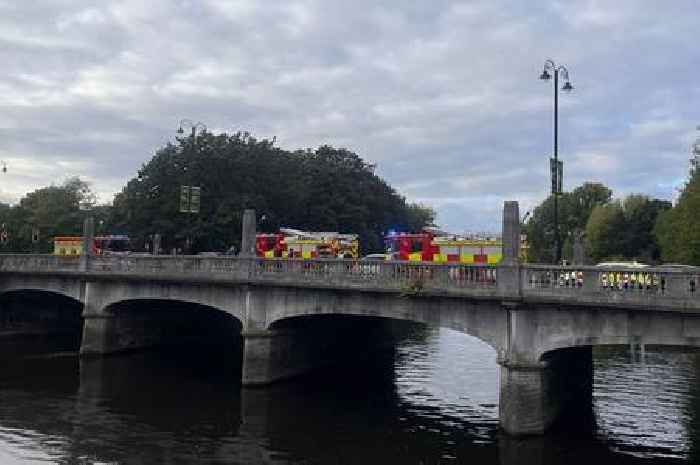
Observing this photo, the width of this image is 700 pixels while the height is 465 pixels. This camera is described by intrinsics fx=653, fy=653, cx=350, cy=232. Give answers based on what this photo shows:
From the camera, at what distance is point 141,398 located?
31.1m

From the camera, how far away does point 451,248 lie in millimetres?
36656

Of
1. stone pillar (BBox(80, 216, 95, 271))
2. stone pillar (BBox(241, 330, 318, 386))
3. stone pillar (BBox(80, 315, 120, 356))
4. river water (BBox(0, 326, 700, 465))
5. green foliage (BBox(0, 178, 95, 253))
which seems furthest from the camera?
green foliage (BBox(0, 178, 95, 253))

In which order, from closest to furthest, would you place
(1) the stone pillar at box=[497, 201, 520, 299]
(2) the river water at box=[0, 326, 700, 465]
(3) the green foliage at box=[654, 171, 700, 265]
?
1. (2) the river water at box=[0, 326, 700, 465]
2. (1) the stone pillar at box=[497, 201, 520, 299]
3. (3) the green foliage at box=[654, 171, 700, 265]

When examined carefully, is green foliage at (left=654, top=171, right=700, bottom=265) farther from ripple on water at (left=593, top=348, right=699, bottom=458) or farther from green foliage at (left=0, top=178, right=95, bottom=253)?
green foliage at (left=0, top=178, right=95, bottom=253)

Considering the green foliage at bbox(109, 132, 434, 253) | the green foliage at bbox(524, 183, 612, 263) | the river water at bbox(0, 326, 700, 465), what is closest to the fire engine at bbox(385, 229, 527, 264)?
the river water at bbox(0, 326, 700, 465)

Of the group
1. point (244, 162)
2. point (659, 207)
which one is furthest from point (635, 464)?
point (659, 207)

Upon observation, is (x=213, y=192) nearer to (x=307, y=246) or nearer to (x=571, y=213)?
(x=307, y=246)

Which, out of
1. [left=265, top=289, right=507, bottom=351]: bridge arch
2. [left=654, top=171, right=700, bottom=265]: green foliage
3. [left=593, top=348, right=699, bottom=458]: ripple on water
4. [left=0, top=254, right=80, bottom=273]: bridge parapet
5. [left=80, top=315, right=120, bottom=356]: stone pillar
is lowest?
[left=593, top=348, right=699, bottom=458]: ripple on water

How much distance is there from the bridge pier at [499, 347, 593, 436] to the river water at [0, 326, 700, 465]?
0.62m

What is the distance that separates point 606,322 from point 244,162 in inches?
1814

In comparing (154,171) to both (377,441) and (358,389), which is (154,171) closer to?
(358,389)

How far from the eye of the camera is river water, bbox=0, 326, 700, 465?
23000mm

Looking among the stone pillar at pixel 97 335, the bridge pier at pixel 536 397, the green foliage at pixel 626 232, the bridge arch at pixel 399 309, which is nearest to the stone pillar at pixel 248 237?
the bridge arch at pixel 399 309

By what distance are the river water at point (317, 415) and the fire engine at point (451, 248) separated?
6.80 metres
